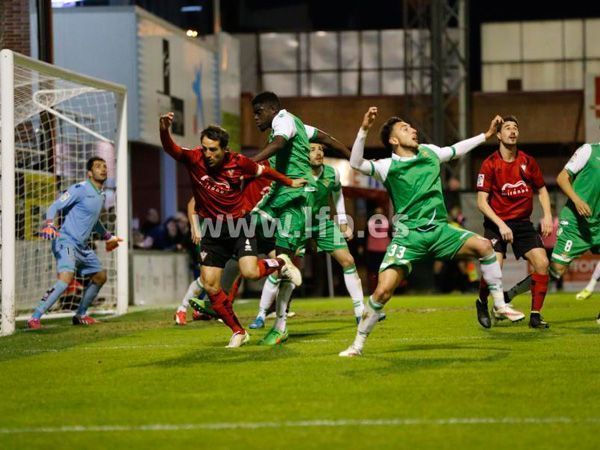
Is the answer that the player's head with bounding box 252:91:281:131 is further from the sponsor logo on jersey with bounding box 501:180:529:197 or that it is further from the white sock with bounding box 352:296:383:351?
the white sock with bounding box 352:296:383:351

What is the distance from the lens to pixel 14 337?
47.2 feet

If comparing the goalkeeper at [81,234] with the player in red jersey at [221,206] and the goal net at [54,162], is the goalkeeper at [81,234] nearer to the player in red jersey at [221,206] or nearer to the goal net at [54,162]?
the goal net at [54,162]

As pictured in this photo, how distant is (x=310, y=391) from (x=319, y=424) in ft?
4.27

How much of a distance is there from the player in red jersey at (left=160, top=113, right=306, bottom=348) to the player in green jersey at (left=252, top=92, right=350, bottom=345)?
66 centimetres

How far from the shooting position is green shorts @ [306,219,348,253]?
515 inches

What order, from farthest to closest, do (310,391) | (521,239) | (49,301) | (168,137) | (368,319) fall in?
(49,301), (521,239), (168,137), (368,319), (310,391)

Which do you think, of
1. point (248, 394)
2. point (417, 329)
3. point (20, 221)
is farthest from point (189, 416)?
point (20, 221)

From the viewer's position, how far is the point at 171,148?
35.9 feet

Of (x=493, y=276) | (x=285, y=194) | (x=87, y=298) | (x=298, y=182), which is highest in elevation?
(x=298, y=182)

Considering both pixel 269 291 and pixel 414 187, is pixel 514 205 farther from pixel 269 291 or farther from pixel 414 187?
pixel 414 187

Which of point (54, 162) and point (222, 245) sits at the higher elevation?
point (54, 162)

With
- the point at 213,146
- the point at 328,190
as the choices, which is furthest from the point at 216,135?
the point at 328,190

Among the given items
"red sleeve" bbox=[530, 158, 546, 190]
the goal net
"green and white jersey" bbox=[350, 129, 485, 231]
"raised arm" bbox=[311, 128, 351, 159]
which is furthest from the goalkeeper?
"green and white jersey" bbox=[350, 129, 485, 231]

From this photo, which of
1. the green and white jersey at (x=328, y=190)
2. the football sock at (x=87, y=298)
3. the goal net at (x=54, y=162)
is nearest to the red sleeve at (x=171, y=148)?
the green and white jersey at (x=328, y=190)
